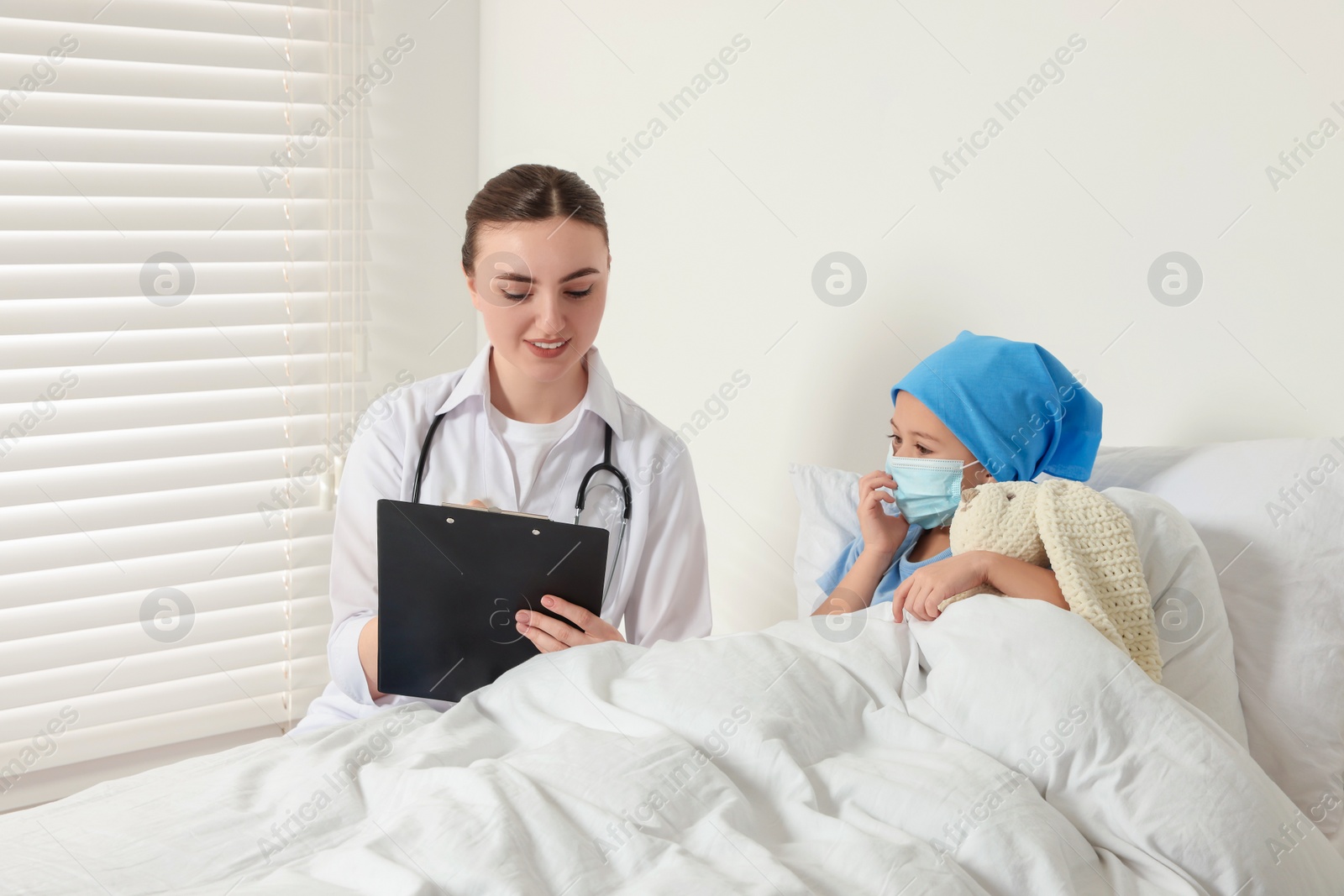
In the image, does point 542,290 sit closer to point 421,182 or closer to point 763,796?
point 763,796

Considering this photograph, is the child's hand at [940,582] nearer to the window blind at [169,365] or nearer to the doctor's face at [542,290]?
the doctor's face at [542,290]

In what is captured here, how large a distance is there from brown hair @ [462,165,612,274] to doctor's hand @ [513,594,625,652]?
61cm

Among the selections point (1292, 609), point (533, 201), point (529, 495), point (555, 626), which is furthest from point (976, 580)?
point (533, 201)

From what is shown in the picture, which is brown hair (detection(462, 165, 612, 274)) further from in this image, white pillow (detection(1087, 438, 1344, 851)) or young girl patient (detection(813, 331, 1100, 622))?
white pillow (detection(1087, 438, 1344, 851))

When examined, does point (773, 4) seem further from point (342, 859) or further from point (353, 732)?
point (342, 859)

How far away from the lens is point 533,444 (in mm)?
1715

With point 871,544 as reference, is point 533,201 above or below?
above

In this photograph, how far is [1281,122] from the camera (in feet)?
4.30

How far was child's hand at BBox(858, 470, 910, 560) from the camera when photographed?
1536 millimetres

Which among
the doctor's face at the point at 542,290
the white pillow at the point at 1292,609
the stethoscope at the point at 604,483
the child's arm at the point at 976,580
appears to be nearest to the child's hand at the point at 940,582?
the child's arm at the point at 976,580

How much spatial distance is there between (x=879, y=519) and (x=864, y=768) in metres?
0.55

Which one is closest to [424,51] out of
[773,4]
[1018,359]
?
[773,4]

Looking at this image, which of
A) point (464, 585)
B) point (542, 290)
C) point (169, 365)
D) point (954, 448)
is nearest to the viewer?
point (464, 585)

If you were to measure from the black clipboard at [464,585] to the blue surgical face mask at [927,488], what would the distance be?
470 mm
